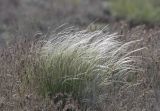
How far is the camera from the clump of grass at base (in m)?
14.1

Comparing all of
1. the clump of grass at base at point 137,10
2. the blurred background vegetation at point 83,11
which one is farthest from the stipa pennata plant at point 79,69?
the clump of grass at base at point 137,10

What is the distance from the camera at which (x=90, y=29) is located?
7156 millimetres

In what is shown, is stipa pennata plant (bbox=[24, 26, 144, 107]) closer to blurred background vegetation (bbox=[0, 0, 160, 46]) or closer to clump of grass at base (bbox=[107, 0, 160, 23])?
blurred background vegetation (bbox=[0, 0, 160, 46])

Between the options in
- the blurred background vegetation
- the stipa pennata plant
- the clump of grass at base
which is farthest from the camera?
the clump of grass at base

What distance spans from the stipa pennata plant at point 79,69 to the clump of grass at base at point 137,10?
7535mm

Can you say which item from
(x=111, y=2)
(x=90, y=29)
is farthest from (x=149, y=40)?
(x=111, y=2)

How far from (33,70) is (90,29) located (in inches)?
63.1

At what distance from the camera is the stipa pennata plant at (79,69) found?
5723 mm

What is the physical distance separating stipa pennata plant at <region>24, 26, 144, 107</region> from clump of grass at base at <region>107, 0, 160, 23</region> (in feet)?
24.7

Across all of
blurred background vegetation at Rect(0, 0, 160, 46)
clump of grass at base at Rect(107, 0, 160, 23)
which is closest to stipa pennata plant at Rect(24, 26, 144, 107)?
blurred background vegetation at Rect(0, 0, 160, 46)

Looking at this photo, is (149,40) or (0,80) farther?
(149,40)

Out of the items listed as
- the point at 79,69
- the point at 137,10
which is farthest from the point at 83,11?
the point at 79,69

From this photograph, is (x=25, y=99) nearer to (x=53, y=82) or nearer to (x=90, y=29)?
(x=53, y=82)

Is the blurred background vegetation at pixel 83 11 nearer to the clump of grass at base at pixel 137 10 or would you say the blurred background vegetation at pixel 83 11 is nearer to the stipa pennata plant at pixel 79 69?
the clump of grass at base at pixel 137 10
